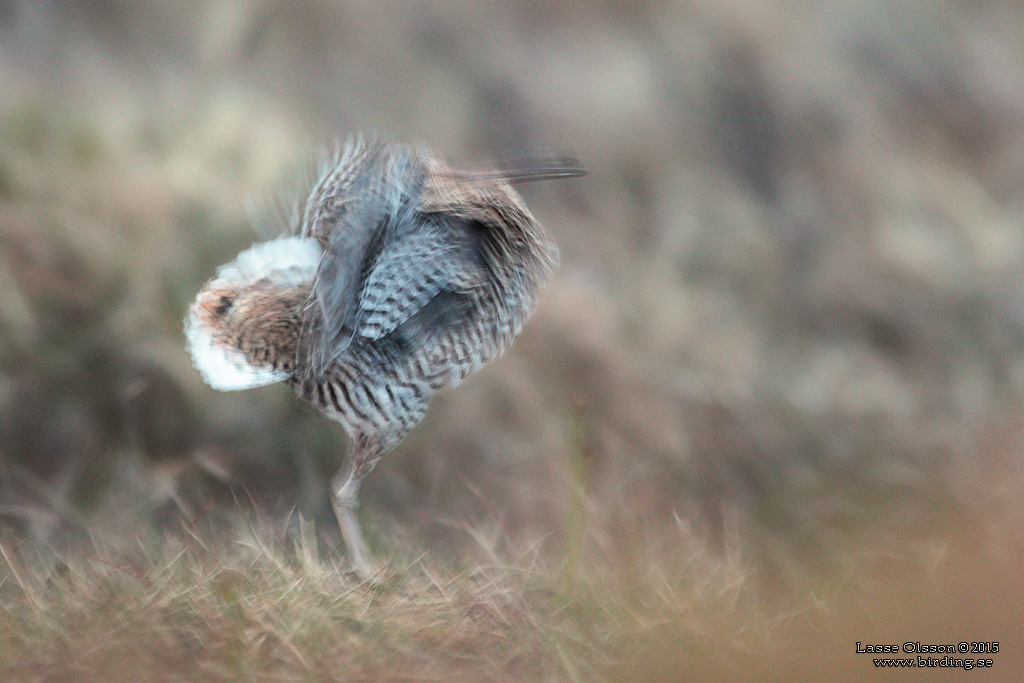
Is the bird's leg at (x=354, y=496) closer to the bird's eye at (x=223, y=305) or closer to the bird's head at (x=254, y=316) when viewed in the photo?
the bird's head at (x=254, y=316)

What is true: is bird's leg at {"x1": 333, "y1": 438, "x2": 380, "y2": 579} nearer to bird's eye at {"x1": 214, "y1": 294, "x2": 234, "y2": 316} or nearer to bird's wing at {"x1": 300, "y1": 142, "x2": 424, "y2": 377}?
bird's wing at {"x1": 300, "y1": 142, "x2": 424, "y2": 377}

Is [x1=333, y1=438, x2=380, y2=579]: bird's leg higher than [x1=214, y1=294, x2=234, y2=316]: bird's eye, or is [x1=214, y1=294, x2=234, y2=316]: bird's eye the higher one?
[x1=214, y1=294, x2=234, y2=316]: bird's eye

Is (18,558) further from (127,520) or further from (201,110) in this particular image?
(201,110)

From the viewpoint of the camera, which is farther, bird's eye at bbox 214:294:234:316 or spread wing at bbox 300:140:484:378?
bird's eye at bbox 214:294:234:316

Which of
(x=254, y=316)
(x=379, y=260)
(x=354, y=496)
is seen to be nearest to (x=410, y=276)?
(x=379, y=260)

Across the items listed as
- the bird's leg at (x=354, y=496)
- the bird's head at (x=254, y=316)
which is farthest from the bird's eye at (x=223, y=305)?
the bird's leg at (x=354, y=496)

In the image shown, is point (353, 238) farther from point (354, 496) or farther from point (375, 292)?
point (354, 496)

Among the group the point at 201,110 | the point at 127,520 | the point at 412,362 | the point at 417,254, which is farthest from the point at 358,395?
the point at 201,110

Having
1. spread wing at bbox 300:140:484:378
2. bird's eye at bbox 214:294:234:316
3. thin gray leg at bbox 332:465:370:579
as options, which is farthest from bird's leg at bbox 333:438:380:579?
bird's eye at bbox 214:294:234:316
